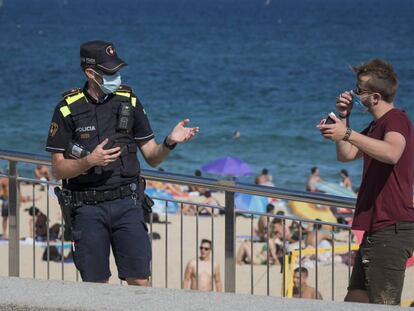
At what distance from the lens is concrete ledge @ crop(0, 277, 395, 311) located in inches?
154

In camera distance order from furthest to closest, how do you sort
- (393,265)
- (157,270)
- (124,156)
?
(157,270)
(124,156)
(393,265)

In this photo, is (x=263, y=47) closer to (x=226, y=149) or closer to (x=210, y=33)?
(x=210, y=33)

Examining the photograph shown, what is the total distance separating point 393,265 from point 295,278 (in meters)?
4.62

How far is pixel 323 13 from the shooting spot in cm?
14662

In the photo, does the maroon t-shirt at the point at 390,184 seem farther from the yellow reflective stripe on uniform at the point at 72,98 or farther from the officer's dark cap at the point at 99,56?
the yellow reflective stripe on uniform at the point at 72,98

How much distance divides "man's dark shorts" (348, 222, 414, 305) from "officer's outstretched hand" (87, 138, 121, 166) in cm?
142

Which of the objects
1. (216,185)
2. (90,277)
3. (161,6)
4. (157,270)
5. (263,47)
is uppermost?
(161,6)

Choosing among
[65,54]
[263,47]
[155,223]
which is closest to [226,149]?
[155,223]

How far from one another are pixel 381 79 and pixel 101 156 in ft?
5.00

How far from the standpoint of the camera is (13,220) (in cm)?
726

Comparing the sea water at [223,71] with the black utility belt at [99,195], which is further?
the sea water at [223,71]

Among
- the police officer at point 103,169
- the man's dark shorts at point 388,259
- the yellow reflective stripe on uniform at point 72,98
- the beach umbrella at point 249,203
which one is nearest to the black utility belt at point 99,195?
the police officer at point 103,169

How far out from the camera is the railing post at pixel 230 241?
22.1 ft

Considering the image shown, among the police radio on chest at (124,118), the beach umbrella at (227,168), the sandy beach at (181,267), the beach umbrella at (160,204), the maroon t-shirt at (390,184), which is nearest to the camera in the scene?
the maroon t-shirt at (390,184)
